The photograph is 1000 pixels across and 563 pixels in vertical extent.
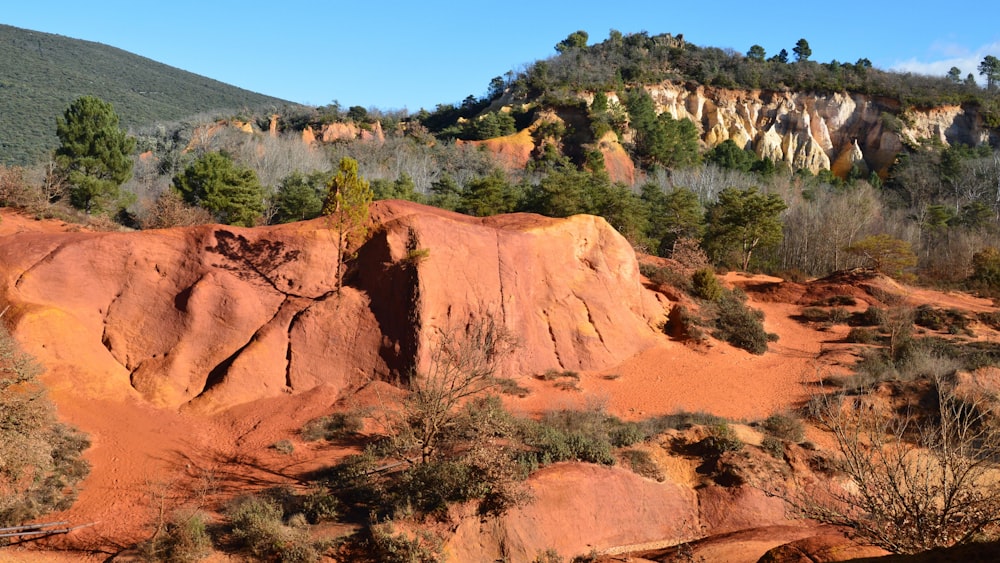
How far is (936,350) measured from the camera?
2338 centimetres

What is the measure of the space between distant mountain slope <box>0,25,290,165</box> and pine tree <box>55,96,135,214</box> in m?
22.9

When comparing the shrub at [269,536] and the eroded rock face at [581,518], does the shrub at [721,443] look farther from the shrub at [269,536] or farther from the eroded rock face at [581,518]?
the shrub at [269,536]

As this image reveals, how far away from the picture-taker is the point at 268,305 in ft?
62.5

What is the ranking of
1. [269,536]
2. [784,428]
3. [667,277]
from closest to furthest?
[269,536] → [784,428] → [667,277]

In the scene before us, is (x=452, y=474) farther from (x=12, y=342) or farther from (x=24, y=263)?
(x=24, y=263)

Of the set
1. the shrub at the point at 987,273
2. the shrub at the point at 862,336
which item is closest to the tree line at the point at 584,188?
the shrub at the point at 987,273

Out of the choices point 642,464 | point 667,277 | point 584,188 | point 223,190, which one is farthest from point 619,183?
point 642,464

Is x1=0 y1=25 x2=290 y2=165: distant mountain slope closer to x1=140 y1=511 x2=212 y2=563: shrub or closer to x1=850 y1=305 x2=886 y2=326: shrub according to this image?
x1=140 y1=511 x2=212 y2=563: shrub

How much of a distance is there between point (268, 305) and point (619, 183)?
29.9 metres

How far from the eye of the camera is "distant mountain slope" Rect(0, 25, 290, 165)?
206 ft

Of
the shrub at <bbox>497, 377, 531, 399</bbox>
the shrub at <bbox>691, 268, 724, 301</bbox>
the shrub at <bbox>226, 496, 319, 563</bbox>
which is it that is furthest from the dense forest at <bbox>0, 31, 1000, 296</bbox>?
the shrub at <bbox>226, 496, 319, 563</bbox>

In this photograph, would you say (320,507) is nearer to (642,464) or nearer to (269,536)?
(269,536)

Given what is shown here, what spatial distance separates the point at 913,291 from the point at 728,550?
26.6 metres

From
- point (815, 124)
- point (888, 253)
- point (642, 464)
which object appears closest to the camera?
point (642, 464)
